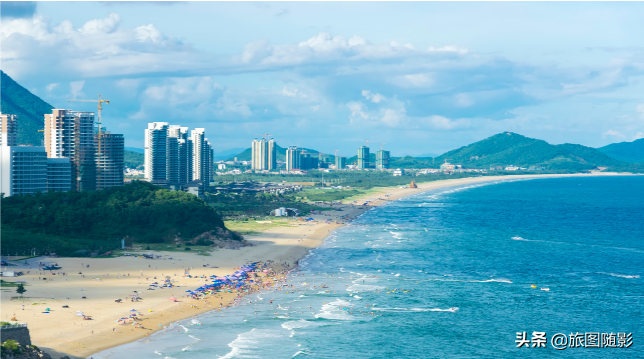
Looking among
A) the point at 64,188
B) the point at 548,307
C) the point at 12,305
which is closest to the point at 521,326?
the point at 548,307

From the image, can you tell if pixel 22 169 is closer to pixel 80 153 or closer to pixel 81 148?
pixel 80 153

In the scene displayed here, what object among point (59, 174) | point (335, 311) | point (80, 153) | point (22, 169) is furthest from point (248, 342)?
point (80, 153)

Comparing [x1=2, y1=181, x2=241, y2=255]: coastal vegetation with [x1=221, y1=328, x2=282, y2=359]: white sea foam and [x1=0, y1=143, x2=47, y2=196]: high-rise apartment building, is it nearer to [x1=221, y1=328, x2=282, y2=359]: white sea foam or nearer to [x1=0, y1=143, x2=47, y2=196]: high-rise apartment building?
[x1=0, y1=143, x2=47, y2=196]: high-rise apartment building

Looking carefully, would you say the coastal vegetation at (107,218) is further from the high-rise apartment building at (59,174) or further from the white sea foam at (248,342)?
the white sea foam at (248,342)

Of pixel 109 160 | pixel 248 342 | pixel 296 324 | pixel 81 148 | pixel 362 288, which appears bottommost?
pixel 248 342

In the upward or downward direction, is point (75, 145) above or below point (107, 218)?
above

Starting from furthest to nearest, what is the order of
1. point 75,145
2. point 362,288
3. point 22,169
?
point 75,145, point 22,169, point 362,288

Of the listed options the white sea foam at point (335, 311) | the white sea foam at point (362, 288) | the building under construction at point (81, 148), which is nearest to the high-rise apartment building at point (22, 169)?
the building under construction at point (81, 148)
